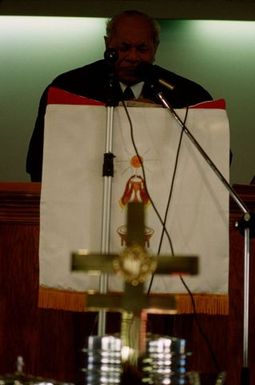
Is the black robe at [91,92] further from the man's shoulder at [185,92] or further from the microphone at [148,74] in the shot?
the microphone at [148,74]

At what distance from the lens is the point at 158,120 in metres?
3.22

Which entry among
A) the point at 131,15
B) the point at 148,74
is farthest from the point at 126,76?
the point at 148,74

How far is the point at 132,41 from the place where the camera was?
4070 mm

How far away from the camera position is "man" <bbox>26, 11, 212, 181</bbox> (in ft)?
12.8

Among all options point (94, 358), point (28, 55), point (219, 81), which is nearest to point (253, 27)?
point (219, 81)

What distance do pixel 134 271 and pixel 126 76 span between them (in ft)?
7.75

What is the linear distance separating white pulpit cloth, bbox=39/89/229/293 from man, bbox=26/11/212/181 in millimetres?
416

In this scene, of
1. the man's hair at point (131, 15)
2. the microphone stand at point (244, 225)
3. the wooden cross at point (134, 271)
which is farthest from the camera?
the man's hair at point (131, 15)

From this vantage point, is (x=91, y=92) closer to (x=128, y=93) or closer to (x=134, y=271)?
(x=128, y=93)

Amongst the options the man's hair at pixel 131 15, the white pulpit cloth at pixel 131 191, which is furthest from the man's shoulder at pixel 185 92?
the white pulpit cloth at pixel 131 191

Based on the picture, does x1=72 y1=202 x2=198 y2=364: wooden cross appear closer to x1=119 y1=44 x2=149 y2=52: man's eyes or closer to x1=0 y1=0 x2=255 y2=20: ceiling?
x1=119 y1=44 x2=149 y2=52: man's eyes

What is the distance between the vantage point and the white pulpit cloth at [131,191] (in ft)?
10.4

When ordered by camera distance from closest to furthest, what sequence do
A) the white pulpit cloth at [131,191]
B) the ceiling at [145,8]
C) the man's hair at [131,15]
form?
the white pulpit cloth at [131,191] < the man's hair at [131,15] < the ceiling at [145,8]

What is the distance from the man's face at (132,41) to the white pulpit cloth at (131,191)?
78cm
